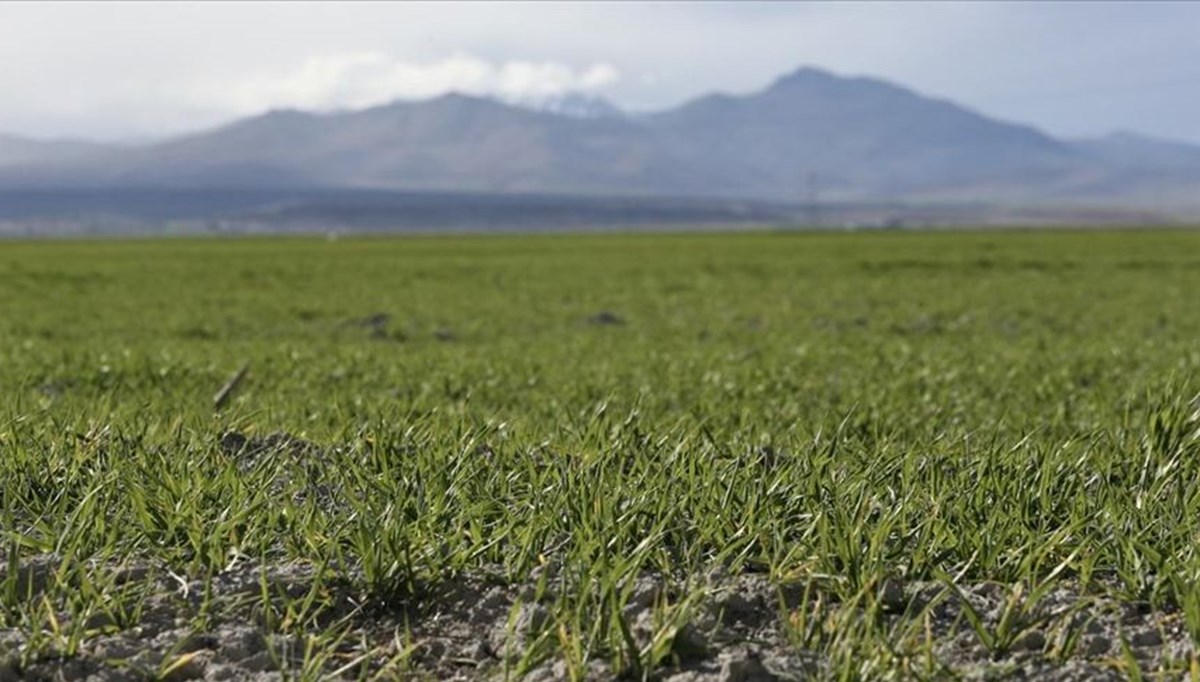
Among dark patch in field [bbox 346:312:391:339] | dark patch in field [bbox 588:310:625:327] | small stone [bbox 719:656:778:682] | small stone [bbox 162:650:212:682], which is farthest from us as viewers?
dark patch in field [bbox 588:310:625:327]

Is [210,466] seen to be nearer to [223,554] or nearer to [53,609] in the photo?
[223,554]

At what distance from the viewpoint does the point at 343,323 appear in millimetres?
29156

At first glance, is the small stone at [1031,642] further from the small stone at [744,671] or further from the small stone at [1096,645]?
the small stone at [744,671]

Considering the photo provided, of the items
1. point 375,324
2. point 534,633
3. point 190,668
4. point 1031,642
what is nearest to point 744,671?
point 534,633

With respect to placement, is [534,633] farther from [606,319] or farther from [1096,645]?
[606,319]

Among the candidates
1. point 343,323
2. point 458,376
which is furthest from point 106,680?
point 343,323

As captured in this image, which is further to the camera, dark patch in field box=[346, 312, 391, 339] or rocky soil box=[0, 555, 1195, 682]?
dark patch in field box=[346, 312, 391, 339]

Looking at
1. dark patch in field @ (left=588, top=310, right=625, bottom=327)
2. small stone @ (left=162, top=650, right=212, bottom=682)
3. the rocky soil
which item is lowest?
dark patch in field @ (left=588, top=310, right=625, bottom=327)

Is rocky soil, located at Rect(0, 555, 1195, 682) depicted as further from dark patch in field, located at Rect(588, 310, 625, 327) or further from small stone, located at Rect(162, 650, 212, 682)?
dark patch in field, located at Rect(588, 310, 625, 327)

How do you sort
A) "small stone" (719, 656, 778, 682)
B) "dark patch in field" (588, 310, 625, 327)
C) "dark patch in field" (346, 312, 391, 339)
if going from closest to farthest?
"small stone" (719, 656, 778, 682) → "dark patch in field" (346, 312, 391, 339) → "dark patch in field" (588, 310, 625, 327)

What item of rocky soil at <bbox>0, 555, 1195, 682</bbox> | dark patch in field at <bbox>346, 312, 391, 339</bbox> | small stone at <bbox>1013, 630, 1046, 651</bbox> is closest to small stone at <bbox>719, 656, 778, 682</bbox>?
rocky soil at <bbox>0, 555, 1195, 682</bbox>

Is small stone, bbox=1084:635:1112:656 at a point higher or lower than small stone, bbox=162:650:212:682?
higher

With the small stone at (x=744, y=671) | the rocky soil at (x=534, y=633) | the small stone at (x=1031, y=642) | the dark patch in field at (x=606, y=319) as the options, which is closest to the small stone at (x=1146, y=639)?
the rocky soil at (x=534, y=633)

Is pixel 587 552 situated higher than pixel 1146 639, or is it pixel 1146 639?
pixel 587 552
